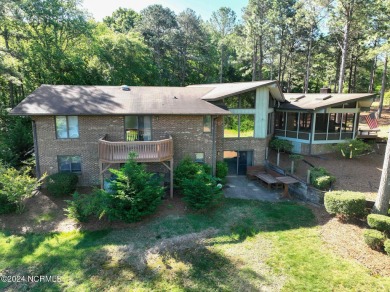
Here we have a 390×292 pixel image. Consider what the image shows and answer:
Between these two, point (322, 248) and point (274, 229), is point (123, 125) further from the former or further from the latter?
point (322, 248)

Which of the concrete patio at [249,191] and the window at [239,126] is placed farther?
the window at [239,126]

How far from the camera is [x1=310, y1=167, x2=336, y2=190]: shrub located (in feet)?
44.4

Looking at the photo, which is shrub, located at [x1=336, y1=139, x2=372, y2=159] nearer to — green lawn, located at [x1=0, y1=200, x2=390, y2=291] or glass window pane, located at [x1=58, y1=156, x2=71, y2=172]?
green lawn, located at [x1=0, y1=200, x2=390, y2=291]

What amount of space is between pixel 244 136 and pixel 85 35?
22.5 m

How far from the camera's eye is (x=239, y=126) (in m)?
17.7

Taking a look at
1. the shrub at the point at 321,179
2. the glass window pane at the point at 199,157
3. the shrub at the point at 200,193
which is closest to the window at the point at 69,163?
the shrub at the point at 200,193

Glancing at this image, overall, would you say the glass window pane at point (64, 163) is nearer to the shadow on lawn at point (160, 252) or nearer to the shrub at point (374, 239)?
the shadow on lawn at point (160, 252)

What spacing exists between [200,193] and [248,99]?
803cm

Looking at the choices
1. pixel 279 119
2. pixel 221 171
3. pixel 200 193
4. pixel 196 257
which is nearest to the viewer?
pixel 196 257

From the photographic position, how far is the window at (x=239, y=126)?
1764 centimetres

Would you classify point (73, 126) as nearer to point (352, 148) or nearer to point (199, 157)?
point (199, 157)

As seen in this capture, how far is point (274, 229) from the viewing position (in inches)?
452

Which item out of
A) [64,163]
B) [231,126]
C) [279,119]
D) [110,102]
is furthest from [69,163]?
[279,119]

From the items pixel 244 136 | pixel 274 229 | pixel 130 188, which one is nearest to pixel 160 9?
pixel 244 136
